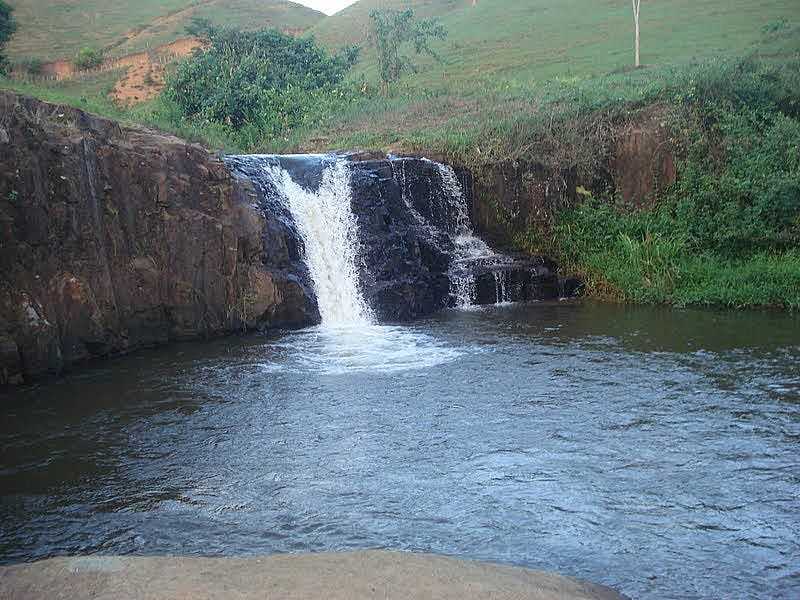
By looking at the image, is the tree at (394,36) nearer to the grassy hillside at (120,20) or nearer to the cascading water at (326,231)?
the cascading water at (326,231)

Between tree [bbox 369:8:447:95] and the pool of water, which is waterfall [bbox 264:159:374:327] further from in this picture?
tree [bbox 369:8:447:95]

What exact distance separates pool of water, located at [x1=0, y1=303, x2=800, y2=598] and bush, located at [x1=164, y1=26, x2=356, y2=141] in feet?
43.4

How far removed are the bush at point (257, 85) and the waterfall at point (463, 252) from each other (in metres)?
7.47

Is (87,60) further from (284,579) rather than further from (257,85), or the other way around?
(284,579)

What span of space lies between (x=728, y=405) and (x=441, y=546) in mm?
4200

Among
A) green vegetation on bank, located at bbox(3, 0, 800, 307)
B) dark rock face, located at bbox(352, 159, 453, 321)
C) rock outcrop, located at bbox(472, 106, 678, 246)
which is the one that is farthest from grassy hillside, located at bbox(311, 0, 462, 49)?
dark rock face, located at bbox(352, 159, 453, 321)

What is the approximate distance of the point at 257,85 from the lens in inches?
958

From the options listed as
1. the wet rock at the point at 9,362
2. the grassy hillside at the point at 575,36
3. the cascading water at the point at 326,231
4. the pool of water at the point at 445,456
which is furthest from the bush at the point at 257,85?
the pool of water at the point at 445,456

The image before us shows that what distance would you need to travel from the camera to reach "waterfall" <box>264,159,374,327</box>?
14.4m

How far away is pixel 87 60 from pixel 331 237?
29.1 meters

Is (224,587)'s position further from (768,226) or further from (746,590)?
(768,226)

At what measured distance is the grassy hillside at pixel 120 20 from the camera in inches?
1644

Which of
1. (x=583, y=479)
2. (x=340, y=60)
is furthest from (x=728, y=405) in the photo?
(x=340, y=60)

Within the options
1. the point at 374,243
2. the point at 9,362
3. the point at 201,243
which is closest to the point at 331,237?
the point at 374,243
